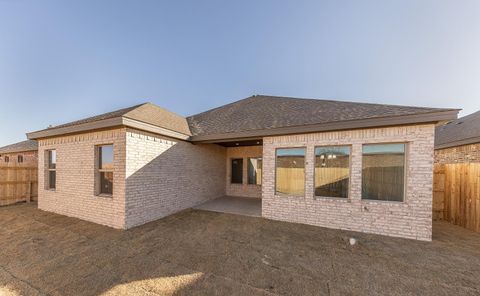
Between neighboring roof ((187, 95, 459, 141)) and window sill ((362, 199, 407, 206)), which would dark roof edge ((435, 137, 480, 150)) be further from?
window sill ((362, 199, 407, 206))

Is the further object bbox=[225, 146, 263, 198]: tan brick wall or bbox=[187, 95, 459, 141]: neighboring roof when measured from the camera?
bbox=[225, 146, 263, 198]: tan brick wall

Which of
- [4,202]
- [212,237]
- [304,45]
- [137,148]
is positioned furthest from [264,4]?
[4,202]

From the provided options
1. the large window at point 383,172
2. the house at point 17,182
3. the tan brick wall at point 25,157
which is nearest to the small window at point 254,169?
the large window at point 383,172

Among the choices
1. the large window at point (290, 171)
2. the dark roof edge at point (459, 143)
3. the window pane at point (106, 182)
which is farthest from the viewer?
the dark roof edge at point (459, 143)

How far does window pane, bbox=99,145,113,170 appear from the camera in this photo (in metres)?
5.53

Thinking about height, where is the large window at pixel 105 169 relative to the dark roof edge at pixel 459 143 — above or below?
below

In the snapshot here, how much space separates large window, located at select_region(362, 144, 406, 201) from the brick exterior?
4172mm

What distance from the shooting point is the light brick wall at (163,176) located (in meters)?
5.29

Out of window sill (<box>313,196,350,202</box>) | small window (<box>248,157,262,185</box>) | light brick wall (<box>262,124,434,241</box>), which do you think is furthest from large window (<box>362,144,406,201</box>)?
small window (<box>248,157,262,185</box>)

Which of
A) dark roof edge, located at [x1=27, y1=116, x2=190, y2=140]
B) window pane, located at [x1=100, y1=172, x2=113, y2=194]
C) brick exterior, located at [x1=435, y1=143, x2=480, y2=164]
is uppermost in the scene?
dark roof edge, located at [x1=27, y1=116, x2=190, y2=140]

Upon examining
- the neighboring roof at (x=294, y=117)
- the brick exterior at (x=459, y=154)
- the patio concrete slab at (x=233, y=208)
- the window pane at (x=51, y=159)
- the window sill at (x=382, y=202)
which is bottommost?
the patio concrete slab at (x=233, y=208)

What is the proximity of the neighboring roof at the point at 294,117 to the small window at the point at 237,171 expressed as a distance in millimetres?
2909

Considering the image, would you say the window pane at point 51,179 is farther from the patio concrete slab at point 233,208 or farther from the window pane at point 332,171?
the window pane at point 332,171

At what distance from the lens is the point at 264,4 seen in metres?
8.55
